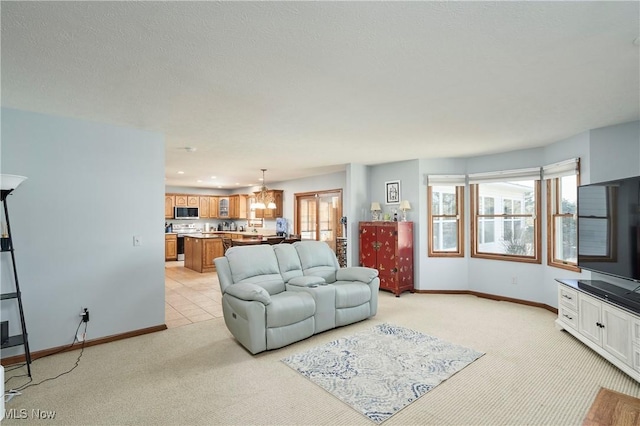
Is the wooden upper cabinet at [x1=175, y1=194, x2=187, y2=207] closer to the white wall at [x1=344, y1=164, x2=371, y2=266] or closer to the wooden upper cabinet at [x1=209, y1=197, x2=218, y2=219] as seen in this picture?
the wooden upper cabinet at [x1=209, y1=197, x2=218, y2=219]

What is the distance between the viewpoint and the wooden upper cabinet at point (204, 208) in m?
11.0

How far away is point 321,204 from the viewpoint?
8.27 m

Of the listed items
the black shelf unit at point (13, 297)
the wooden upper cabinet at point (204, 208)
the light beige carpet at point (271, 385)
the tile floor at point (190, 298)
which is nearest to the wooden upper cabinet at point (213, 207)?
the wooden upper cabinet at point (204, 208)

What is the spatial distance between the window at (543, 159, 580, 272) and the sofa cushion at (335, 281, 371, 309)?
2759 millimetres

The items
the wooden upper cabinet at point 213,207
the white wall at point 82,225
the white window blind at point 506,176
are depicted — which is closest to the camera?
the white wall at point 82,225

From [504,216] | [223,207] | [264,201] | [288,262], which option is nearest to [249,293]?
[288,262]

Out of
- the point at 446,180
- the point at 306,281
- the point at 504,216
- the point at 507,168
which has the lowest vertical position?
the point at 306,281

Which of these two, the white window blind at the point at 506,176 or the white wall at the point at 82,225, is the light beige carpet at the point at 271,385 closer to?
the white wall at the point at 82,225

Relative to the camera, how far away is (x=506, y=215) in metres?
5.39

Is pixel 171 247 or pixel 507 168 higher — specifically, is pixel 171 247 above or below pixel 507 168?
below

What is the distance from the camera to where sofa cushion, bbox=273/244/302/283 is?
14.1 ft

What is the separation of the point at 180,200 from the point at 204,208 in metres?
0.83

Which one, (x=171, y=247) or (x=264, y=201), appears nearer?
(x=264, y=201)

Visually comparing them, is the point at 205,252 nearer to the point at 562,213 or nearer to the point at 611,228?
the point at 562,213
